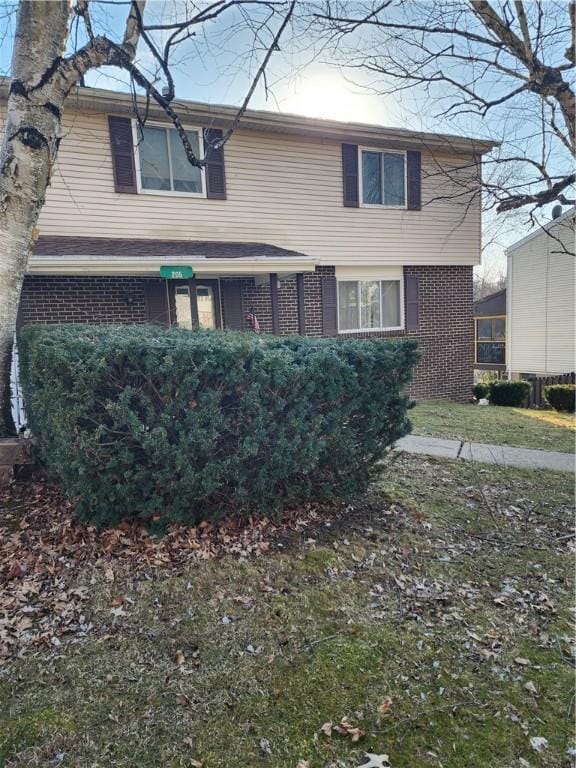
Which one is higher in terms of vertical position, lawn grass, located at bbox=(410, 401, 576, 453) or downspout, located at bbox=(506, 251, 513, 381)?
downspout, located at bbox=(506, 251, 513, 381)

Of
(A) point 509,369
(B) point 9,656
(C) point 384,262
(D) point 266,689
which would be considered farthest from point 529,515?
(A) point 509,369

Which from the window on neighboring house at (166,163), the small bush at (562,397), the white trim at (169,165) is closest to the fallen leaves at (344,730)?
the white trim at (169,165)

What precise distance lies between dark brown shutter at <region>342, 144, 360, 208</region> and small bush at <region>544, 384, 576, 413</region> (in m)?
7.25

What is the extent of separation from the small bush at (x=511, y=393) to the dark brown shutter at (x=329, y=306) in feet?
17.8

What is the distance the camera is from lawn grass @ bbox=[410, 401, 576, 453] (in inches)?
270

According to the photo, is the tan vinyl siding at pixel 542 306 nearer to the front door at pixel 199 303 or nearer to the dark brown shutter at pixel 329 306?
the dark brown shutter at pixel 329 306

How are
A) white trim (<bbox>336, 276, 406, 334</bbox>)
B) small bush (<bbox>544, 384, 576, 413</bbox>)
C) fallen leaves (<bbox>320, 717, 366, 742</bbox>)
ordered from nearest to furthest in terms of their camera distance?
fallen leaves (<bbox>320, 717, 366, 742</bbox>) < white trim (<bbox>336, 276, 406, 334</bbox>) < small bush (<bbox>544, 384, 576, 413</bbox>)

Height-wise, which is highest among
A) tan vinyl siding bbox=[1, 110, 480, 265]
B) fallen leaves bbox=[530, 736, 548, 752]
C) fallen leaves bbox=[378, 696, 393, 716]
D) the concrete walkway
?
tan vinyl siding bbox=[1, 110, 480, 265]

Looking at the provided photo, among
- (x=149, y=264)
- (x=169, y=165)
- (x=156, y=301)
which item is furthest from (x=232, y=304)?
(x=169, y=165)

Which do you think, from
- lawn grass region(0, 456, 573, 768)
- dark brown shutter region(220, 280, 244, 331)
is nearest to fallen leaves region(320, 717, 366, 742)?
lawn grass region(0, 456, 573, 768)

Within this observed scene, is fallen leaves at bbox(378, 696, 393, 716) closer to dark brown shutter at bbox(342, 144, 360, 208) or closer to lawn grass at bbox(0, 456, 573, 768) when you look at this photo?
lawn grass at bbox(0, 456, 573, 768)

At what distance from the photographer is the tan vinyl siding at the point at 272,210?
28.1 ft

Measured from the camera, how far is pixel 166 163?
9.19 meters

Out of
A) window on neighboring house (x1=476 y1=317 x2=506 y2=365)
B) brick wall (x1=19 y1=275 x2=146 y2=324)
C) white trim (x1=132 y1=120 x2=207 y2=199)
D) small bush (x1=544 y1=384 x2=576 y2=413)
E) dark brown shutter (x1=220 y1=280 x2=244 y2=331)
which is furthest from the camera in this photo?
Result: window on neighboring house (x1=476 y1=317 x2=506 y2=365)
